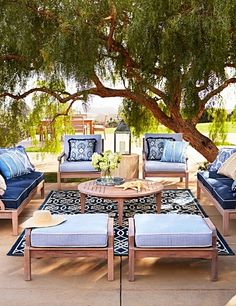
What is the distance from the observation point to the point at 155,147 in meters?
6.98

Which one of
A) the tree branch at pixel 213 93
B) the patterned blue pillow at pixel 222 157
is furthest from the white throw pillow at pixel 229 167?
the tree branch at pixel 213 93

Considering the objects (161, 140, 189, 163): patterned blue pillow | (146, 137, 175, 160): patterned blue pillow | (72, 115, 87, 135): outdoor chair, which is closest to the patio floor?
(161, 140, 189, 163): patterned blue pillow

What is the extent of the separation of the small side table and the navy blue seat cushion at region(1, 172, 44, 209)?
1269 millimetres

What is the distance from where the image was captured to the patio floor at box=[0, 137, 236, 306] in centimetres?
314

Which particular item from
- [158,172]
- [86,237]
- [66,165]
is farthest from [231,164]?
[86,237]

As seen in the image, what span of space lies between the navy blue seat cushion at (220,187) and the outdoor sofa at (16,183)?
6.60 feet

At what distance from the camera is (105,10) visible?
5.84 m

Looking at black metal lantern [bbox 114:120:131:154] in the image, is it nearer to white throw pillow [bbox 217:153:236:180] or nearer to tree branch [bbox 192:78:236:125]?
tree branch [bbox 192:78:236:125]

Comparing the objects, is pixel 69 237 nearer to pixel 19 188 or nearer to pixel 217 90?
pixel 19 188

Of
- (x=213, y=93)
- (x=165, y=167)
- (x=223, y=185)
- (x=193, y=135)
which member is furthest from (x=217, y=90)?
(x=223, y=185)

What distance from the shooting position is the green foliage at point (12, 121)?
7137 mm

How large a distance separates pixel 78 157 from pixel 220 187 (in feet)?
8.06

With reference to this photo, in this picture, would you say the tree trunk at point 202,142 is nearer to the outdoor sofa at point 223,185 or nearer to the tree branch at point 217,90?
the tree branch at point 217,90

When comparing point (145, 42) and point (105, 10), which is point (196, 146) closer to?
point (145, 42)
